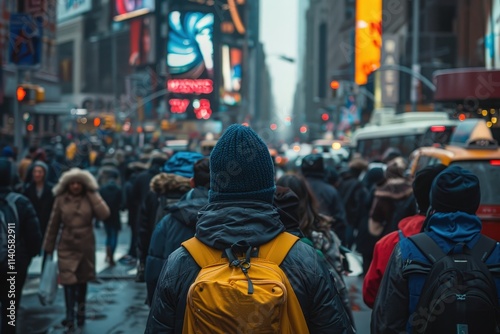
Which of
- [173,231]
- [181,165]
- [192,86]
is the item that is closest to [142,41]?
[192,86]

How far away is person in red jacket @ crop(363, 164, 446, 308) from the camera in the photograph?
5258 millimetres

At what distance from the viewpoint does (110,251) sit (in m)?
14.5

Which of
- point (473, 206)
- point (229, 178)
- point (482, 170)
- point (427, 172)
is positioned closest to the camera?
point (229, 178)

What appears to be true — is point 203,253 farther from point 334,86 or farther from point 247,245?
point 334,86

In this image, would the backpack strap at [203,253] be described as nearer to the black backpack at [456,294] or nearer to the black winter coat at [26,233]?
the black backpack at [456,294]

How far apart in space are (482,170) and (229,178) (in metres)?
5.97

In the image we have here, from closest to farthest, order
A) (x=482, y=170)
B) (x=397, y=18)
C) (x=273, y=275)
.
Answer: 1. (x=273, y=275)
2. (x=482, y=170)
3. (x=397, y=18)

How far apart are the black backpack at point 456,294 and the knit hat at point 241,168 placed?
4.03 feet

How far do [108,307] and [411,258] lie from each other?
703 cm

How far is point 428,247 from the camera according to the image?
4.35 metres

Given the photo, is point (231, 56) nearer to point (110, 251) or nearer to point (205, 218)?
point (110, 251)

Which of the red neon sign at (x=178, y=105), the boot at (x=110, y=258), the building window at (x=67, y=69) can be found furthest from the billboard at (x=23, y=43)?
the building window at (x=67, y=69)

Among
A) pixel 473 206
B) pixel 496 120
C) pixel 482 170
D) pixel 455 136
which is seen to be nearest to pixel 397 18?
pixel 496 120

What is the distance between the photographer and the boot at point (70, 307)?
928 centimetres
